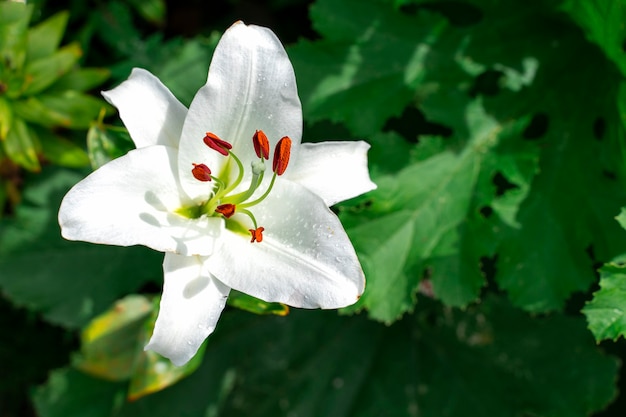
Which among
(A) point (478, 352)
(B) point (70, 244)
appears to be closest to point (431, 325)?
(A) point (478, 352)

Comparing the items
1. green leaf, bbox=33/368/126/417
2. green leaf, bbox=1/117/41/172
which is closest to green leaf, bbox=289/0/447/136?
green leaf, bbox=1/117/41/172

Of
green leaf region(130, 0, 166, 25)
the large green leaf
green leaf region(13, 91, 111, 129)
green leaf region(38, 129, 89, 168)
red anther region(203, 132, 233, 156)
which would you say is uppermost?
red anther region(203, 132, 233, 156)

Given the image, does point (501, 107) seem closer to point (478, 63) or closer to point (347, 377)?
point (478, 63)

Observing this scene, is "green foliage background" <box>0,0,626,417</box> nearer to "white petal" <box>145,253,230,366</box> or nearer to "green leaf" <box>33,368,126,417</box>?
"green leaf" <box>33,368,126,417</box>

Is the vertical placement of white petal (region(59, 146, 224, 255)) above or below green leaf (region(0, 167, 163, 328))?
above

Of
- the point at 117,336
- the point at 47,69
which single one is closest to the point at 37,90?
the point at 47,69

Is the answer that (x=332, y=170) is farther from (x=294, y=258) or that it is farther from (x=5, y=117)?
→ (x=5, y=117)
